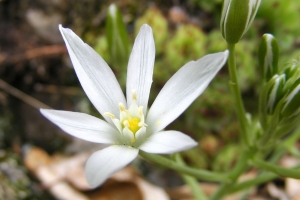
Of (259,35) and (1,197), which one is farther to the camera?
(259,35)

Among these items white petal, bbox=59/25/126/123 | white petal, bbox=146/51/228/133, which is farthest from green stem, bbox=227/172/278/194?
white petal, bbox=59/25/126/123

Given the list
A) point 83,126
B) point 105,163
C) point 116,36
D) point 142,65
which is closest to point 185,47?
point 116,36

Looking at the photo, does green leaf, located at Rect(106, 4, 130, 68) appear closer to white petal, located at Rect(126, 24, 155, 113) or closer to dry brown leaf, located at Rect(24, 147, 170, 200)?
white petal, located at Rect(126, 24, 155, 113)

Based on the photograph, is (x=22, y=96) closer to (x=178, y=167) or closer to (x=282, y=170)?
(x=178, y=167)

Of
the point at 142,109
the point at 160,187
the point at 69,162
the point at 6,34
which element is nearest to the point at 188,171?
the point at 142,109

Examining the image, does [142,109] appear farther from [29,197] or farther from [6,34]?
[6,34]

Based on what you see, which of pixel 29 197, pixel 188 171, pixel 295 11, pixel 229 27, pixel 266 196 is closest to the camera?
pixel 229 27

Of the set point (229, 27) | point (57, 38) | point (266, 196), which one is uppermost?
point (57, 38)
